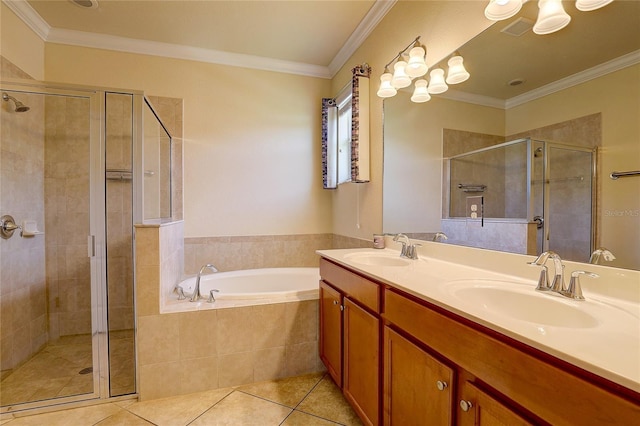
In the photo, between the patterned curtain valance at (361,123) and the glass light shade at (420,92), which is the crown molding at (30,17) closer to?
the patterned curtain valance at (361,123)

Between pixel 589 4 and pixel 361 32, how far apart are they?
170 cm

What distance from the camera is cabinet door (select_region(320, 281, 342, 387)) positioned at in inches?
65.9

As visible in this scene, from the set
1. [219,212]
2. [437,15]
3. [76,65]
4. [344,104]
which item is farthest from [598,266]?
[76,65]

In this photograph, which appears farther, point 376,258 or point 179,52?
point 179,52

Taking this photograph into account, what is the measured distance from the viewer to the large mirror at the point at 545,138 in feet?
2.97

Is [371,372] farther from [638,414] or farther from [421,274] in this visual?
[638,414]

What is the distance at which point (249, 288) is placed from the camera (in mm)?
2715

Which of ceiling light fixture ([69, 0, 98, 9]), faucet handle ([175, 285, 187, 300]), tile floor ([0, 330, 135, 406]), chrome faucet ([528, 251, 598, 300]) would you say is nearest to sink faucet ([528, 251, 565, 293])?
chrome faucet ([528, 251, 598, 300])

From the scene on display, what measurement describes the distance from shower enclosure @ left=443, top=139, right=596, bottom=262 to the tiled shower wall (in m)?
2.68

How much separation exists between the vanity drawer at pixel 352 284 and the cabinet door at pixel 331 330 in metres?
0.07

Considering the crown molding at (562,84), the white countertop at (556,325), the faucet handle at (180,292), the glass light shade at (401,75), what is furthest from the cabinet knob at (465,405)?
the faucet handle at (180,292)

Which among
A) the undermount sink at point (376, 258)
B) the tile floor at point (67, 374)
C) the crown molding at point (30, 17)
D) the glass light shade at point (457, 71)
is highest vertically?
the crown molding at point (30, 17)

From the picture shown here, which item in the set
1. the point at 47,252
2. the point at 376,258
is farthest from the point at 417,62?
the point at 47,252

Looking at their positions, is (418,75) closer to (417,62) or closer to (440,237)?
(417,62)
